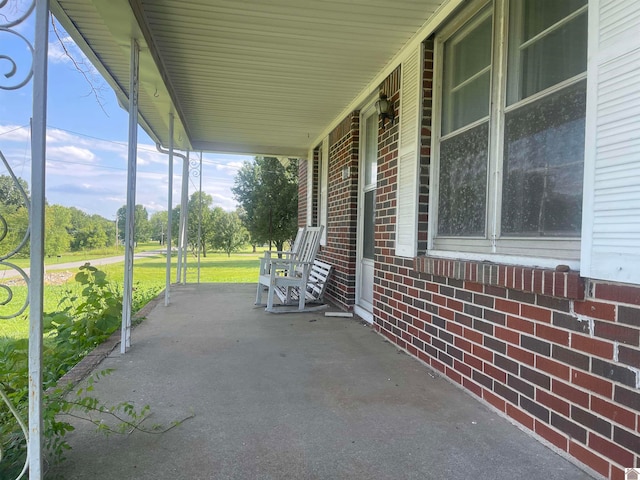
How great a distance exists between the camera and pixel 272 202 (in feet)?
46.2

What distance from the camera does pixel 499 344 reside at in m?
2.07

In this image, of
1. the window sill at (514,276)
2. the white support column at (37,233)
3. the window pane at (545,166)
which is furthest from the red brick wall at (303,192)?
the white support column at (37,233)

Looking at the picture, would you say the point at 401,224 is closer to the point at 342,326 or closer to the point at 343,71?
the point at 342,326

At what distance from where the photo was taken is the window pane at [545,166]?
5.64 feet

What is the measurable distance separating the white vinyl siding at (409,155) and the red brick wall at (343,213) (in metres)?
1.51

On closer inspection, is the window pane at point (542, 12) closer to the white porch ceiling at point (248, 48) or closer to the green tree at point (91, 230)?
the white porch ceiling at point (248, 48)

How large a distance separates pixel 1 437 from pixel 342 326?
9.65ft

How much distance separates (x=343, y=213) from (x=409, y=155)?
202 centimetres

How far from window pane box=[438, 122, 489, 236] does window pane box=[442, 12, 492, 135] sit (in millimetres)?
127

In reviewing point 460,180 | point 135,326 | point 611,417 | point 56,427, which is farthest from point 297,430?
point 135,326

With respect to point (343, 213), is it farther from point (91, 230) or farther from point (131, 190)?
point (91, 230)

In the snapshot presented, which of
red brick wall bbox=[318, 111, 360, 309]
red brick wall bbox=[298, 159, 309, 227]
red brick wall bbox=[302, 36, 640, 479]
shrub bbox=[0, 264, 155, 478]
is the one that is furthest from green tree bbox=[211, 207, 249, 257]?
red brick wall bbox=[302, 36, 640, 479]

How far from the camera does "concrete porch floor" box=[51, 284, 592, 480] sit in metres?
1.55

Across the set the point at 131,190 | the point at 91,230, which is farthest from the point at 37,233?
the point at 91,230
